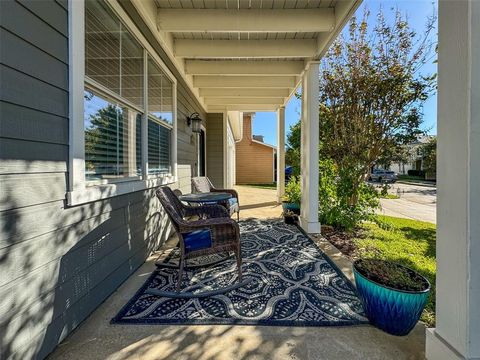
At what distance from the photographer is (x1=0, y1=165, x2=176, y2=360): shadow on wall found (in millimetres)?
1286

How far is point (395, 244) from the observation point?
3822 mm

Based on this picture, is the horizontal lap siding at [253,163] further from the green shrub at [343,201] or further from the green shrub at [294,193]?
the green shrub at [343,201]

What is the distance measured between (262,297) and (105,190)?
163 cm

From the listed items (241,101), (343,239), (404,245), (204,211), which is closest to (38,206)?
(204,211)

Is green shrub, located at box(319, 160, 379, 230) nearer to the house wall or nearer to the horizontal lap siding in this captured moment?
the house wall

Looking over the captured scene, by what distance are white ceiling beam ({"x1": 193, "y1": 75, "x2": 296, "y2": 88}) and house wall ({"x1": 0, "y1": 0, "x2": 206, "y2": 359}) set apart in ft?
13.4

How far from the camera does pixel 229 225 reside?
248cm

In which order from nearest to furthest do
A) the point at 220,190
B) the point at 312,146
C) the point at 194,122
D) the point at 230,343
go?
the point at 230,343, the point at 312,146, the point at 220,190, the point at 194,122

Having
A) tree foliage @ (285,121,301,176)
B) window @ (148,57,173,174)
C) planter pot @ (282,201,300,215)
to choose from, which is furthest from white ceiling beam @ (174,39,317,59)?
tree foliage @ (285,121,301,176)

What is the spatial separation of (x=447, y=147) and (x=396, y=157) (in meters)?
3.68

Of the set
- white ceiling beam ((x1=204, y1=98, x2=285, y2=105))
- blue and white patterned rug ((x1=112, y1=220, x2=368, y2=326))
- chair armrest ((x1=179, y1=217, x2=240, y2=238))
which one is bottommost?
blue and white patterned rug ((x1=112, y1=220, x2=368, y2=326))

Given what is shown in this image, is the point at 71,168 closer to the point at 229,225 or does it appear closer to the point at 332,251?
the point at 229,225

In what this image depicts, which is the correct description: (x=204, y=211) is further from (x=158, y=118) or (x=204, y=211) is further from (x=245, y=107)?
(x=245, y=107)

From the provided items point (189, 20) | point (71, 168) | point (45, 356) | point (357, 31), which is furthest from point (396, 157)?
point (45, 356)
